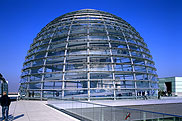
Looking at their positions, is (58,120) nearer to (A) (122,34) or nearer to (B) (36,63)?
(B) (36,63)

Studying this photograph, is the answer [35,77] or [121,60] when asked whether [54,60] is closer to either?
[35,77]

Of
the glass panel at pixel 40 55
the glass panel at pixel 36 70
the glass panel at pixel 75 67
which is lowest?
the glass panel at pixel 36 70

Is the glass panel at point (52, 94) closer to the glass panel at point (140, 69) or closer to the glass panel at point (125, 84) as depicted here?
the glass panel at point (125, 84)

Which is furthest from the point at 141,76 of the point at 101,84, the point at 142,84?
the point at 101,84

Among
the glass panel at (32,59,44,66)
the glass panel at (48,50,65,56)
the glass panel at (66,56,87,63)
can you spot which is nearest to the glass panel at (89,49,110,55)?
the glass panel at (66,56,87,63)

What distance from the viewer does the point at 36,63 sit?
96.4 feet

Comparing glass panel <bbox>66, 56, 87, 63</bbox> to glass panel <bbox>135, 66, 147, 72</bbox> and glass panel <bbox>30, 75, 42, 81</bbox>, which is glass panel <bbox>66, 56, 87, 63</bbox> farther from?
glass panel <bbox>135, 66, 147, 72</bbox>

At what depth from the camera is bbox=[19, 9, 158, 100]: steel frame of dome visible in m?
25.3

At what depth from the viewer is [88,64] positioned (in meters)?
25.6

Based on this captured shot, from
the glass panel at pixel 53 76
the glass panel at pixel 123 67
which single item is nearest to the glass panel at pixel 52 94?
the glass panel at pixel 53 76

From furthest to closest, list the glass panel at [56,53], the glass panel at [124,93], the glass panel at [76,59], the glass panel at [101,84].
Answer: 1. the glass panel at [56,53]
2. the glass panel at [76,59]
3. the glass panel at [124,93]
4. the glass panel at [101,84]

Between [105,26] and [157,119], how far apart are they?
76.3 feet

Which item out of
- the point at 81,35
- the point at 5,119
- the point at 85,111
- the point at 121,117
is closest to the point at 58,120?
the point at 85,111

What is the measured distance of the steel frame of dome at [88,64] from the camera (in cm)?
2534
